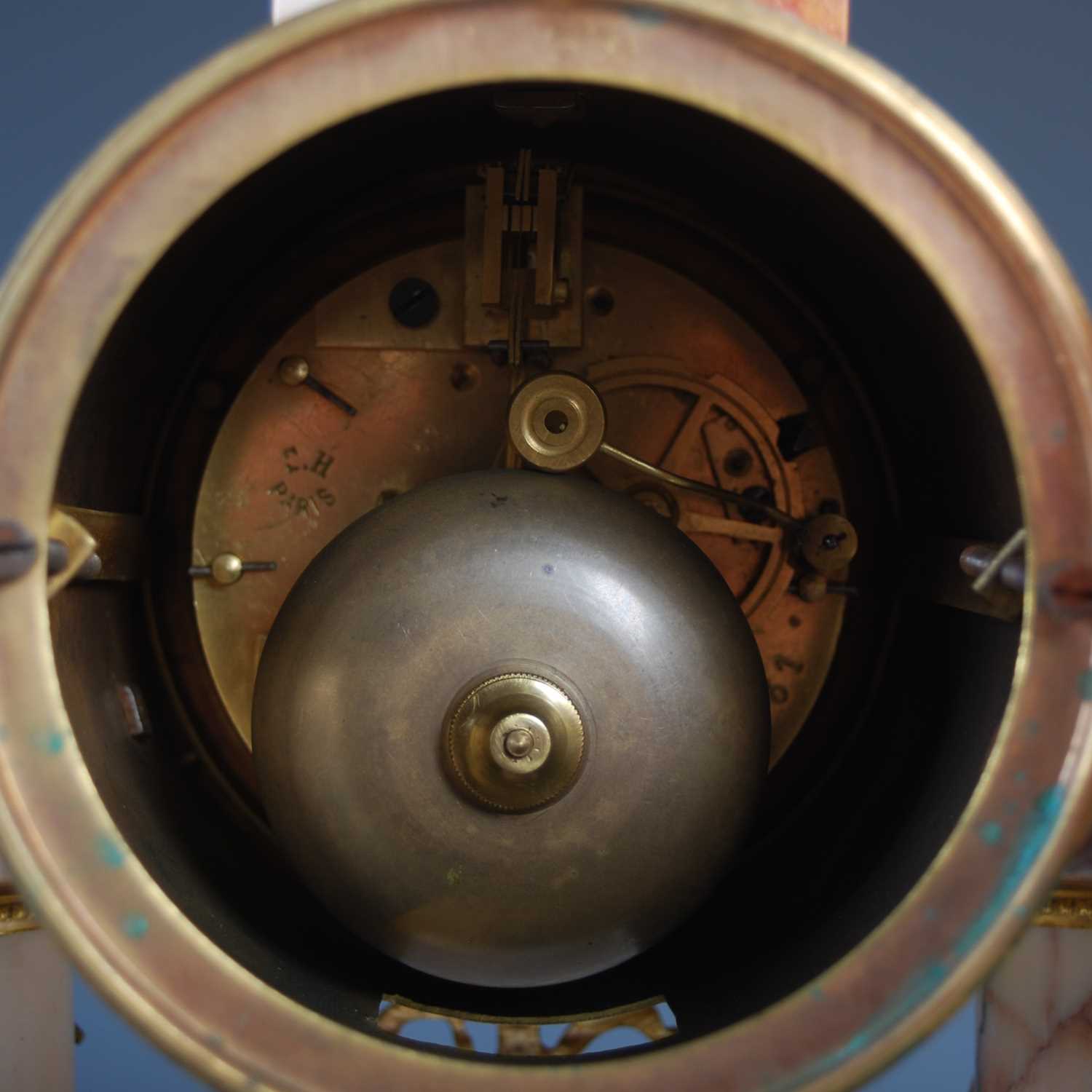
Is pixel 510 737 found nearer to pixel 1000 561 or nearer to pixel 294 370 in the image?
pixel 1000 561

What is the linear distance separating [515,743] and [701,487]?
48cm

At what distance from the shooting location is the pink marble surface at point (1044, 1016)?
3.98 ft

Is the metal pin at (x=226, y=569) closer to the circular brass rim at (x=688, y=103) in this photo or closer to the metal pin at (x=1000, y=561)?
the circular brass rim at (x=688, y=103)

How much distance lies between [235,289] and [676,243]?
513 mm

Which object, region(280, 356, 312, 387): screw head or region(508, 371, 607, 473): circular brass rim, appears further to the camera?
region(280, 356, 312, 387): screw head

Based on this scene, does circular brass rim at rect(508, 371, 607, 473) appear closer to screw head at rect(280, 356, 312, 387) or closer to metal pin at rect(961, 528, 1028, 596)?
screw head at rect(280, 356, 312, 387)

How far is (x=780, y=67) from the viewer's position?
0.76m

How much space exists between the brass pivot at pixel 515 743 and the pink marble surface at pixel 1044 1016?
1.96 feet

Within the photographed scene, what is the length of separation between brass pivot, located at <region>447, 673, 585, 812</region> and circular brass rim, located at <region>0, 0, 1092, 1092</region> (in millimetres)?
222

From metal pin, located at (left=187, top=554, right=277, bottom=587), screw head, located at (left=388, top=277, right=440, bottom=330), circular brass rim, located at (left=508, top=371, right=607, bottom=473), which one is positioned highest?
screw head, located at (left=388, top=277, right=440, bottom=330)

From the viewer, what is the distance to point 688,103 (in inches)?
30.0

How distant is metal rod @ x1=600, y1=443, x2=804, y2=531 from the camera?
48.6 inches

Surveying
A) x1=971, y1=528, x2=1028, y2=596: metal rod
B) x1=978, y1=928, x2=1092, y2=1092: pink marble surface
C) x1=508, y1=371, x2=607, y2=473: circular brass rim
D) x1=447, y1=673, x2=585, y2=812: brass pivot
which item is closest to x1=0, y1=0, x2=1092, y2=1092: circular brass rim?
x1=971, y1=528, x2=1028, y2=596: metal rod

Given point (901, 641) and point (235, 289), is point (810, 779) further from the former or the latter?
point (235, 289)
